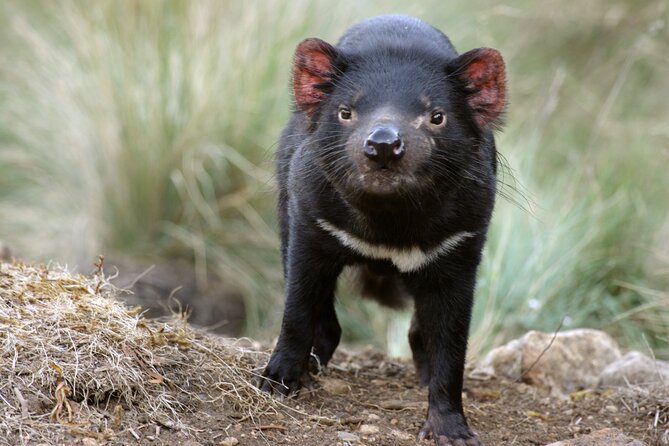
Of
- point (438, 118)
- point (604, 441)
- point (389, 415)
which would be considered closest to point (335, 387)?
point (389, 415)

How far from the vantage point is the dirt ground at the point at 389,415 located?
3.00m

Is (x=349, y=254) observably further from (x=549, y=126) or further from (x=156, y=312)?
(x=549, y=126)

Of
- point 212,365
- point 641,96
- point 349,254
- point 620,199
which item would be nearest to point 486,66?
point 349,254

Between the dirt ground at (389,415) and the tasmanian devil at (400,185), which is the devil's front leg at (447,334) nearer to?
the tasmanian devil at (400,185)

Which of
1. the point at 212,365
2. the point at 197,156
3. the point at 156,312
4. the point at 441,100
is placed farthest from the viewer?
the point at 197,156

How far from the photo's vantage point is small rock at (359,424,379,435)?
3.16 meters

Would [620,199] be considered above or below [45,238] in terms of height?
above

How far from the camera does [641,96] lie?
7.98 metres

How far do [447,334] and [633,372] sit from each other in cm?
120

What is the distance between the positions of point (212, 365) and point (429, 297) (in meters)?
0.78

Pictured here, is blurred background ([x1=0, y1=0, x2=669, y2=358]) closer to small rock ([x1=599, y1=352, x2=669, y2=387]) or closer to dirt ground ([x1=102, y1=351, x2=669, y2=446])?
small rock ([x1=599, y1=352, x2=669, y2=387])

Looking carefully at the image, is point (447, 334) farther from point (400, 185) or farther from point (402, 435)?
point (400, 185)

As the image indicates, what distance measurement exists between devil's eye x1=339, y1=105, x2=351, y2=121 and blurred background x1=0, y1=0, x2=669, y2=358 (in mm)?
2674

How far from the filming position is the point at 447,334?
130 inches
